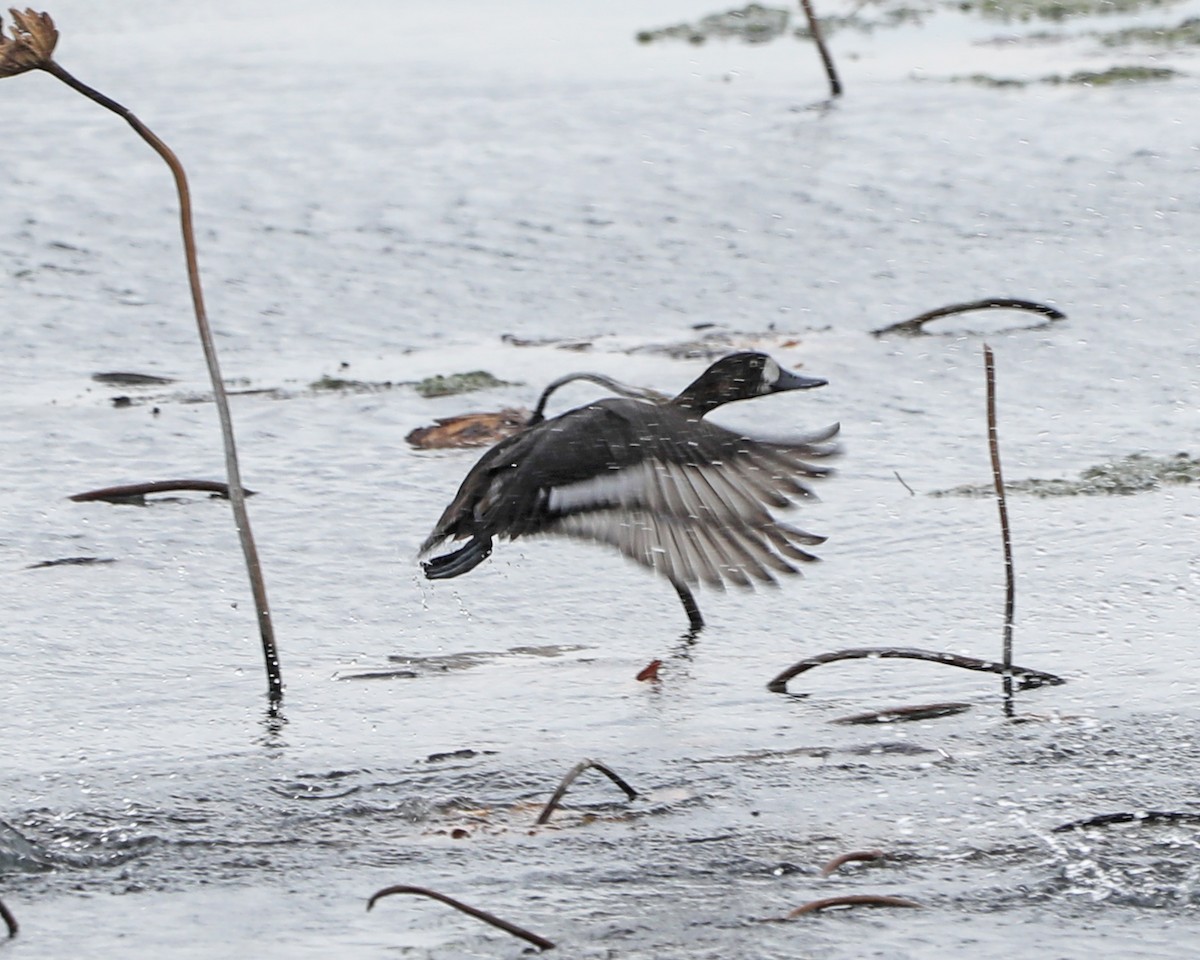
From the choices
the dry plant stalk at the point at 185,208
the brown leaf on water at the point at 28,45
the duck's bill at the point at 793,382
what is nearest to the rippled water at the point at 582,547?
the dry plant stalk at the point at 185,208

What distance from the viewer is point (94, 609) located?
4820 mm

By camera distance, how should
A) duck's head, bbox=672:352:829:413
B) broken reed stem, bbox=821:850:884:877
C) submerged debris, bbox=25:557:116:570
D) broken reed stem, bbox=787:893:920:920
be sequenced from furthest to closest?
duck's head, bbox=672:352:829:413 → submerged debris, bbox=25:557:116:570 → broken reed stem, bbox=821:850:884:877 → broken reed stem, bbox=787:893:920:920

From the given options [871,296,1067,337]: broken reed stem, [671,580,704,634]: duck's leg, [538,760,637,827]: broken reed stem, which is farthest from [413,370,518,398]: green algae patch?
[538,760,637,827]: broken reed stem

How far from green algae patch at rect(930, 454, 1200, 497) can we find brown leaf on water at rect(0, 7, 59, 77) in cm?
274

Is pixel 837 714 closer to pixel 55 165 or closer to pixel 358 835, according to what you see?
pixel 358 835

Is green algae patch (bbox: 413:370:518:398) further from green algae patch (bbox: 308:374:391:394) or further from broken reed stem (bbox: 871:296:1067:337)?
broken reed stem (bbox: 871:296:1067:337)

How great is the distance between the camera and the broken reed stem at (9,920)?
9.66 feet

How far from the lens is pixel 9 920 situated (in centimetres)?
296

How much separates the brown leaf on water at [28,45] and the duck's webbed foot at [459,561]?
1.35 meters

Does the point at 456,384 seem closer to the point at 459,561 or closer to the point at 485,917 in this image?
the point at 459,561

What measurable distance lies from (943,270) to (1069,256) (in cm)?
51

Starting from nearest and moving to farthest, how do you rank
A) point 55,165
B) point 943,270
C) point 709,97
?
1. point 943,270
2. point 55,165
3. point 709,97

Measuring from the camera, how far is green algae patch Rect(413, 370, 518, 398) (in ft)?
21.6

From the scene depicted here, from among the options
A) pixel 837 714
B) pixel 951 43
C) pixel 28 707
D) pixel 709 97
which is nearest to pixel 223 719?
pixel 28 707
